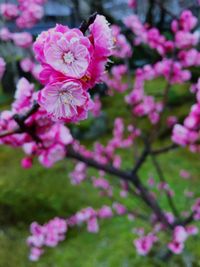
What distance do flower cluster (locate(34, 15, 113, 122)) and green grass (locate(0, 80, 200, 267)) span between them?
1985 mm

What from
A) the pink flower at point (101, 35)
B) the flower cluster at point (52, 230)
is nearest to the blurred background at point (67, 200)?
the flower cluster at point (52, 230)

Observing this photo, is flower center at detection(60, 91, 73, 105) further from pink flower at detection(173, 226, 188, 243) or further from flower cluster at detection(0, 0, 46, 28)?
flower cluster at detection(0, 0, 46, 28)

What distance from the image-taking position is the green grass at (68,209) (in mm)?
2502

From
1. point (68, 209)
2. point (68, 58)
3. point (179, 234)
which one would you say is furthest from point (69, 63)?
point (68, 209)

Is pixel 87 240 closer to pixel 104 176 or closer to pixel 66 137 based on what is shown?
pixel 104 176

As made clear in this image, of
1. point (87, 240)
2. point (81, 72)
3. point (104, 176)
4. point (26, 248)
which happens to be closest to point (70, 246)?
point (87, 240)

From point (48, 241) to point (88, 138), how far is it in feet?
7.39

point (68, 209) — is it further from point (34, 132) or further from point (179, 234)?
point (34, 132)

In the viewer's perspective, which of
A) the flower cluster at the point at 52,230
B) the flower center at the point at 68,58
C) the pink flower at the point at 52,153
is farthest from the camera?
the flower cluster at the point at 52,230

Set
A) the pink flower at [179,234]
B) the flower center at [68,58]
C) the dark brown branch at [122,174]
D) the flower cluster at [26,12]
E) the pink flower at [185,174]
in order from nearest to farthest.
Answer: the flower center at [68,58], the dark brown branch at [122,174], the pink flower at [179,234], the flower cluster at [26,12], the pink flower at [185,174]

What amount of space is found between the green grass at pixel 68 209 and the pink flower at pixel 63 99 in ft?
6.51

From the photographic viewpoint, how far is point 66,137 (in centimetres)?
120

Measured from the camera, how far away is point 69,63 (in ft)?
1.71

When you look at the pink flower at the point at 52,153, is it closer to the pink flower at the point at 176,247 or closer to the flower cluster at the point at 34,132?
the flower cluster at the point at 34,132
